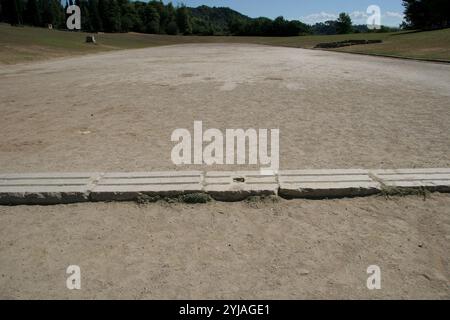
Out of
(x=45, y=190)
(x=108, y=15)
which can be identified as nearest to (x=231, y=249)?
(x=45, y=190)

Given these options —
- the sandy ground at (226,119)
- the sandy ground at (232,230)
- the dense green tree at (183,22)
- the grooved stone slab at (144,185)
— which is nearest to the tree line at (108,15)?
the dense green tree at (183,22)

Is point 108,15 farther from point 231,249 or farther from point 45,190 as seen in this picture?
point 231,249

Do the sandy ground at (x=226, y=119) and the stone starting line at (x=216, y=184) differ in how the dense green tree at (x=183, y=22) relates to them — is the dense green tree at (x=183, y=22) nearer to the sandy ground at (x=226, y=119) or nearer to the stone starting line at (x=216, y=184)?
the sandy ground at (x=226, y=119)

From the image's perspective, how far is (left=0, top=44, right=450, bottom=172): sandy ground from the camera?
4934mm

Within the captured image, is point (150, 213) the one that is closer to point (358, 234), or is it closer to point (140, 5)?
point (358, 234)

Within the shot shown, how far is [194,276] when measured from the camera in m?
2.67

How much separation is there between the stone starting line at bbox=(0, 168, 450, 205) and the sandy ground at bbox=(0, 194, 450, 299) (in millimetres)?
142

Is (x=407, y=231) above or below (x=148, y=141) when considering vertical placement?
below

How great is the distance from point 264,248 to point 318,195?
118cm

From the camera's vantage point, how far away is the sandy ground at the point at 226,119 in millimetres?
4934

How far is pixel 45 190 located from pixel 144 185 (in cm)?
108

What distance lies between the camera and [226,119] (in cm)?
709

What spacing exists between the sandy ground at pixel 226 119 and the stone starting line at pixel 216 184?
43cm
